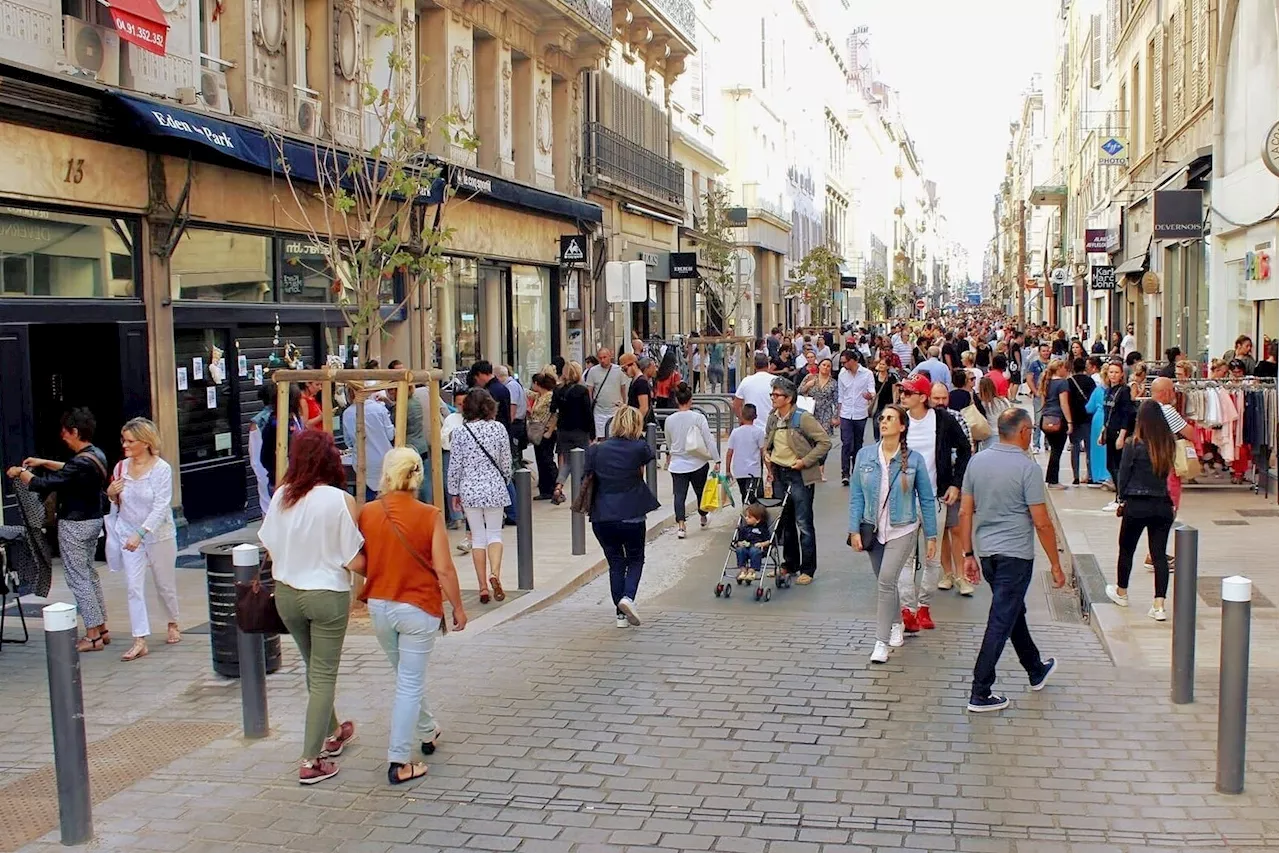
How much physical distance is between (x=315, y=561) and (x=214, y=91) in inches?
398

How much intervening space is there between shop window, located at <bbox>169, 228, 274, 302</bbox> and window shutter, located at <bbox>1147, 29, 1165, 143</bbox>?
68.8ft

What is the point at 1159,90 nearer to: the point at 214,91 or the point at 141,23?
the point at 214,91

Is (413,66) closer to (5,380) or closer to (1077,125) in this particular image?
(5,380)

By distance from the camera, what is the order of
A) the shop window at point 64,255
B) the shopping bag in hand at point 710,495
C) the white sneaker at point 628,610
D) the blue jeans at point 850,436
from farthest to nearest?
the blue jeans at point 850,436 < the shopping bag in hand at point 710,495 < the shop window at point 64,255 < the white sneaker at point 628,610

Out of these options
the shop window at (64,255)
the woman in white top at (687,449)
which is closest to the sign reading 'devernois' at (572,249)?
the woman in white top at (687,449)

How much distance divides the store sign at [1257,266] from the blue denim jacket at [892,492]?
12294mm

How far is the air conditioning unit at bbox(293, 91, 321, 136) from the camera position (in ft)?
54.3

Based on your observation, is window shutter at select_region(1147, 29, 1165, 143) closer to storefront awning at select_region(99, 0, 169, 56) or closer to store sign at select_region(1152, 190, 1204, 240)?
store sign at select_region(1152, 190, 1204, 240)

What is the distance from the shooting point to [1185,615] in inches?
293

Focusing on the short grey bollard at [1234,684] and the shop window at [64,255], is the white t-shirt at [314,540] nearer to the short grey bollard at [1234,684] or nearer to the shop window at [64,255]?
the short grey bollard at [1234,684]

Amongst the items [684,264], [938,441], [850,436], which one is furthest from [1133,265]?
[938,441]

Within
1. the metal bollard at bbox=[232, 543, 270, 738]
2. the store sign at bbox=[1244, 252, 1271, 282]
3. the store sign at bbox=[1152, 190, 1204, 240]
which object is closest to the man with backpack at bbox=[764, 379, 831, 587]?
the metal bollard at bbox=[232, 543, 270, 738]

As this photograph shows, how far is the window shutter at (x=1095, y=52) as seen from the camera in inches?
1690

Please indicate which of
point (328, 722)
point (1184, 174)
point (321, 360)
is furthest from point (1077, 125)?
point (328, 722)
